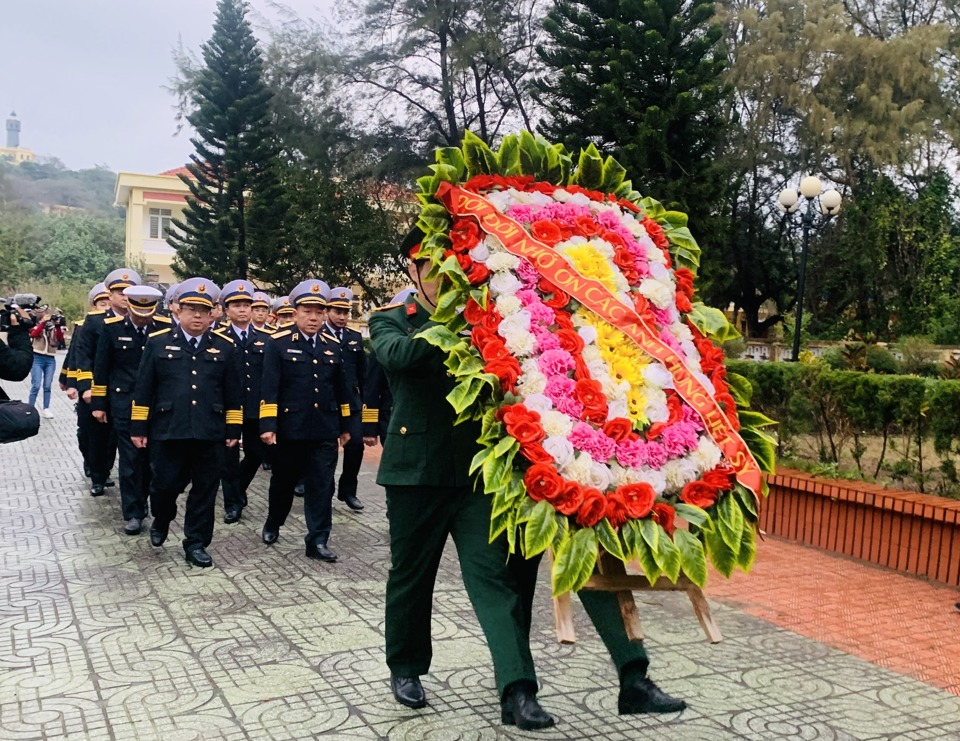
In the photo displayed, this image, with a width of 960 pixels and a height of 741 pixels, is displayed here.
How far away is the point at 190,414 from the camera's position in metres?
6.27

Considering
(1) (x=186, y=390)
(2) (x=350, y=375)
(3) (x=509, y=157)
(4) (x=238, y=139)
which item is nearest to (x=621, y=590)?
(3) (x=509, y=157)

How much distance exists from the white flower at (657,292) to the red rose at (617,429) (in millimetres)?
646

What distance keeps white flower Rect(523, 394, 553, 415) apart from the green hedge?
162 inches

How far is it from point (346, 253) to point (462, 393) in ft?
66.9

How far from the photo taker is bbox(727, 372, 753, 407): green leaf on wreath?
3.85 m

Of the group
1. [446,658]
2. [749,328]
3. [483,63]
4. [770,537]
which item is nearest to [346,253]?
[483,63]

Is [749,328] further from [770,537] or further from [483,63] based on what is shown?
[770,537]

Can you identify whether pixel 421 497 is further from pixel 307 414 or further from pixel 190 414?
pixel 307 414

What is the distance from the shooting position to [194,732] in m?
3.64

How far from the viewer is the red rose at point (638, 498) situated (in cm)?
314

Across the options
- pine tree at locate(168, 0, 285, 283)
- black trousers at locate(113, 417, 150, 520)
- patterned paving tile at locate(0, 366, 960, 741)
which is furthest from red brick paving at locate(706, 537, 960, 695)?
pine tree at locate(168, 0, 285, 283)

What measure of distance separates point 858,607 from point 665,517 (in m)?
3.25

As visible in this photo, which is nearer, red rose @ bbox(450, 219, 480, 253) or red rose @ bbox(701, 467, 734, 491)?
red rose @ bbox(701, 467, 734, 491)

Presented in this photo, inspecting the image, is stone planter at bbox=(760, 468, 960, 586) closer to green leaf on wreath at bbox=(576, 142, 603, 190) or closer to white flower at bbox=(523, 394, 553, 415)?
green leaf on wreath at bbox=(576, 142, 603, 190)
